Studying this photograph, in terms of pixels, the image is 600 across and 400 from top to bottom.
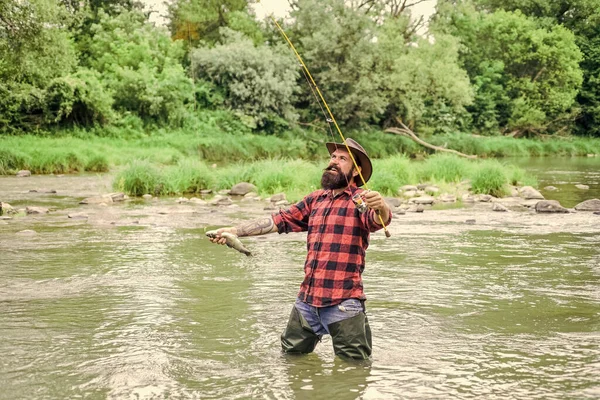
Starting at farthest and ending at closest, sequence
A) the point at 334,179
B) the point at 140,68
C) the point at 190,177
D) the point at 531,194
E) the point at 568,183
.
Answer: the point at 140,68, the point at 568,183, the point at 190,177, the point at 531,194, the point at 334,179

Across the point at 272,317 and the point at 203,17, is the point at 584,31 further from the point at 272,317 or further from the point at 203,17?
the point at 272,317

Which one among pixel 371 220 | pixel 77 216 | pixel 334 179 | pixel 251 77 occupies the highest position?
pixel 251 77

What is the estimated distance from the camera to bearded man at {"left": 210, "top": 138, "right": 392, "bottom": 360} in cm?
487

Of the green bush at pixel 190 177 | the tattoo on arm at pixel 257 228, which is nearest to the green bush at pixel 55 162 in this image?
the green bush at pixel 190 177

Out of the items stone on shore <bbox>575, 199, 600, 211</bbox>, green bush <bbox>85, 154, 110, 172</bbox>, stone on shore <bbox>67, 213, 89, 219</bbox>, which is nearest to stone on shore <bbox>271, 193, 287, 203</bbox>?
stone on shore <bbox>67, 213, 89, 219</bbox>

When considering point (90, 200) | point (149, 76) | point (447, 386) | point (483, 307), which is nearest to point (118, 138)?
point (149, 76)

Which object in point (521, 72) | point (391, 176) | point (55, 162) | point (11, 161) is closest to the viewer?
point (391, 176)

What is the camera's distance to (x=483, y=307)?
23.0 feet

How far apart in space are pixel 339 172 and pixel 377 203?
507mm

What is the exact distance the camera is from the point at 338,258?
4.91 m

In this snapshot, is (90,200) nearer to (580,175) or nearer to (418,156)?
(580,175)

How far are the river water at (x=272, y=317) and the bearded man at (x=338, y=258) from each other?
0.85 ft

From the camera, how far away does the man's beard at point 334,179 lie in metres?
5.02

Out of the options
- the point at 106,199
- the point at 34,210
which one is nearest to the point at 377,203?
the point at 34,210
